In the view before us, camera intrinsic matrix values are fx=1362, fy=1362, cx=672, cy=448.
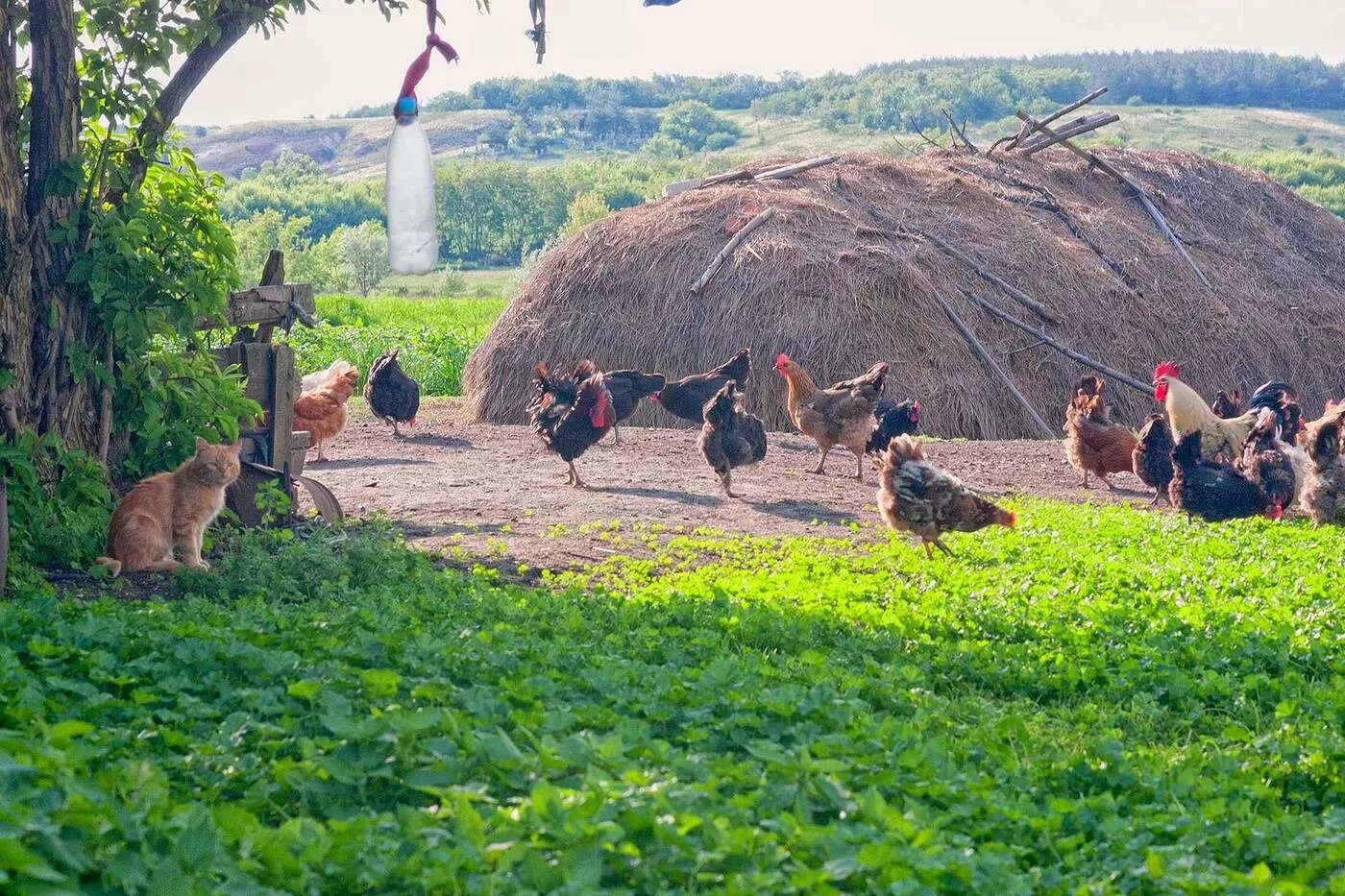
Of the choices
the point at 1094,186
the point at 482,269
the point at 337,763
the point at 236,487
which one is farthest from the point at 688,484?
the point at 482,269

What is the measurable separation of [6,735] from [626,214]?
19.9 metres

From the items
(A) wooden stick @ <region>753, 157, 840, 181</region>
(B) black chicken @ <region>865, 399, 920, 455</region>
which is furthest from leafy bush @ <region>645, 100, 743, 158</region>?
(B) black chicken @ <region>865, 399, 920, 455</region>

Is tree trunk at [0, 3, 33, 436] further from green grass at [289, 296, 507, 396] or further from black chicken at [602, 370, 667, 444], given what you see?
green grass at [289, 296, 507, 396]

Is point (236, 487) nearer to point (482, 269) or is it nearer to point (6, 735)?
point (6, 735)

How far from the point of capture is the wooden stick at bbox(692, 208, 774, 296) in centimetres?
2078

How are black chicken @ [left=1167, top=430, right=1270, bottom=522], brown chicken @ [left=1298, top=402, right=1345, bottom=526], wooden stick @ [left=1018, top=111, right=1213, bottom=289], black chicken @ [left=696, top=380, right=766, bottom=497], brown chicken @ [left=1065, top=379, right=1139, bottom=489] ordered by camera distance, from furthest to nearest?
1. wooden stick @ [left=1018, top=111, right=1213, bottom=289]
2. brown chicken @ [left=1065, top=379, right=1139, bottom=489]
3. black chicken @ [left=696, top=380, right=766, bottom=497]
4. black chicken @ [left=1167, top=430, right=1270, bottom=522]
5. brown chicken @ [left=1298, top=402, right=1345, bottom=526]

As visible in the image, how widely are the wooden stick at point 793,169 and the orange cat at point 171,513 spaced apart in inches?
625

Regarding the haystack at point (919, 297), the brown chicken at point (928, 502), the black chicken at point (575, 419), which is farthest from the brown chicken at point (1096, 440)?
the black chicken at point (575, 419)

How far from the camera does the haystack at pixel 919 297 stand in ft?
66.2

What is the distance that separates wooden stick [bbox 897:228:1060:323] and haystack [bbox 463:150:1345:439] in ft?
0.33

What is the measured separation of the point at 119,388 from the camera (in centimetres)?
962

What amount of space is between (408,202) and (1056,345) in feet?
50.7

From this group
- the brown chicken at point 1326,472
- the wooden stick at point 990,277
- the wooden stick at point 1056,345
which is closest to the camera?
the brown chicken at point 1326,472

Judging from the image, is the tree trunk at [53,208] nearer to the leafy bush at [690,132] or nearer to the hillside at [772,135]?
the hillside at [772,135]
